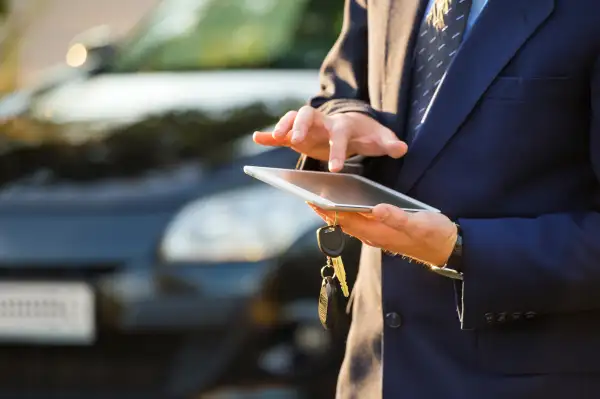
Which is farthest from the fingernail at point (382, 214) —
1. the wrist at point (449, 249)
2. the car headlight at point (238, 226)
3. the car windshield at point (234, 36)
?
the car windshield at point (234, 36)

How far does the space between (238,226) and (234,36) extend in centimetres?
136

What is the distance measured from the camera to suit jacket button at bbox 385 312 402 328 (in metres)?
1.46

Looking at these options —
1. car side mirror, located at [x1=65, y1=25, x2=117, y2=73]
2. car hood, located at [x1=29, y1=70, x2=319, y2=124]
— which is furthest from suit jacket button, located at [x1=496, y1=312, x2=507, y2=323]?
car side mirror, located at [x1=65, y1=25, x2=117, y2=73]

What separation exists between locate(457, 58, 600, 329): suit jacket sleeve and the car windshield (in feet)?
7.89

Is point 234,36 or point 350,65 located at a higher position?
point 234,36

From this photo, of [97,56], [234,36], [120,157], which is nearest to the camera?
[120,157]

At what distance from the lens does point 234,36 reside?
3977mm

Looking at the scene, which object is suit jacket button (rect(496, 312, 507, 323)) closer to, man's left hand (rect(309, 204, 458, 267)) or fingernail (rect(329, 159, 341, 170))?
man's left hand (rect(309, 204, 458, 267))

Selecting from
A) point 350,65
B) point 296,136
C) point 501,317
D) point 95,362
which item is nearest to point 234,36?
point 95,362

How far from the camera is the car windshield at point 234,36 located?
12.5 ft

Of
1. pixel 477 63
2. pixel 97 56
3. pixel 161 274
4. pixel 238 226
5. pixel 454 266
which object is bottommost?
pixel 161 274

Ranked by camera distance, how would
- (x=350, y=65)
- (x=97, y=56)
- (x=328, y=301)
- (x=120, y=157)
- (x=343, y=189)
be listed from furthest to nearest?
1. (x=97, y=56)
2. (x=120, y=157)
3. (x=350, y=65)
4. (x=328, y=301)
5. (x=343, y=189)

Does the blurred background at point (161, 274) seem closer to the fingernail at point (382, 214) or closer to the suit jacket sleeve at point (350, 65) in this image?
the suit jacket sleeve at point (350, 65)

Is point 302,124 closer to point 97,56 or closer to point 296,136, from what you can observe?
point 296,136
